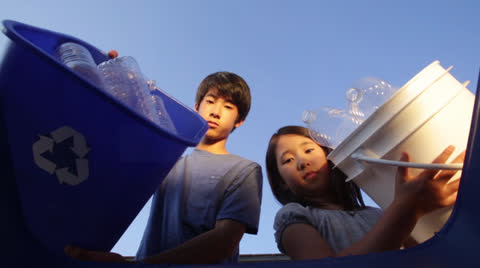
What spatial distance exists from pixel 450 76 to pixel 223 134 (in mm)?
769

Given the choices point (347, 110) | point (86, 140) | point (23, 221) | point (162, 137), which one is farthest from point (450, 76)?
point (23, 221)

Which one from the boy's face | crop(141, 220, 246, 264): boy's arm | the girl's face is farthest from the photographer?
the boy's face

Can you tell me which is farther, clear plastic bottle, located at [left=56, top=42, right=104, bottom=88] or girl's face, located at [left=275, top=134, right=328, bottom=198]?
girl's face, located at [left=275, top=134, right=328, bottom=198]

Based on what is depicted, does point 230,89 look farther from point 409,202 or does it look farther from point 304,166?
point 409,202

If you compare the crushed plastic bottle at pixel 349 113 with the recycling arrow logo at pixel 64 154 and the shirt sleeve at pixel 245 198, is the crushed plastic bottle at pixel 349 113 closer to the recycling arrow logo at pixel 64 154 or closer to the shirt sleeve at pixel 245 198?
the shirt sleeve at pixel 245 198

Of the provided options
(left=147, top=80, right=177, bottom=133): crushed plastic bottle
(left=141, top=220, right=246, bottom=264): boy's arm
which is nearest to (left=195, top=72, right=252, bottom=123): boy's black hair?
(left=147, top=80, right=177, bottom=133): crushed plastic bottle

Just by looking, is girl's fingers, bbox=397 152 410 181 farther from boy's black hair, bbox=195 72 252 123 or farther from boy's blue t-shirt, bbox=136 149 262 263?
boy's black hair, bbox=195 72 252 123

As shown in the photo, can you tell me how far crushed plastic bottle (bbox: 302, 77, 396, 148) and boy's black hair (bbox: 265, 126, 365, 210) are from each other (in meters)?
0.05

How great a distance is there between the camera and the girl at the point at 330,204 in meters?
0.72

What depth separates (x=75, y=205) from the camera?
63 centimetres

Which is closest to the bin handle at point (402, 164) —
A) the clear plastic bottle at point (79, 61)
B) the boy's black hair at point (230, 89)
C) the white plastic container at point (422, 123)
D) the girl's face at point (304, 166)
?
the white plastic container at point (422, 123)

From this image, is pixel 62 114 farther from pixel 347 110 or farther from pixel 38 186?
pixel 347 110

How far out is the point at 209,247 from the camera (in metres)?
0.87

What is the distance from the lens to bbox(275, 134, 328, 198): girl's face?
1.17 metres
